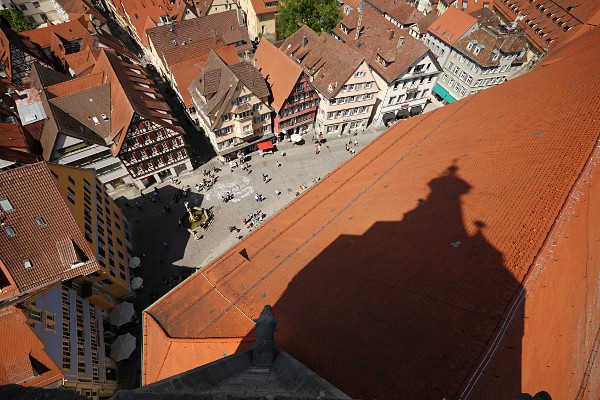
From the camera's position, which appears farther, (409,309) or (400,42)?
(400,42)

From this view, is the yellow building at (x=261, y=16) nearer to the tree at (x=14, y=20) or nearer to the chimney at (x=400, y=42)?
the chimney at (x=400, y=42)

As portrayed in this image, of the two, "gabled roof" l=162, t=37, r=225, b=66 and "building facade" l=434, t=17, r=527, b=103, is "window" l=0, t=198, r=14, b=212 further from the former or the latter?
"building facade" l=434, t=17, r=527, b=103

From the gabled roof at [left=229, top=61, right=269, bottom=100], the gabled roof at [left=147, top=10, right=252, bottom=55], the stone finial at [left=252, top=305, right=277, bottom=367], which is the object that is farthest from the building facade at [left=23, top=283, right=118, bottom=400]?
the gabled roof at [left=147, top=10, right=252, bottom=55]

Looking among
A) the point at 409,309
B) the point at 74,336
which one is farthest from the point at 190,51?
the point at 409,309

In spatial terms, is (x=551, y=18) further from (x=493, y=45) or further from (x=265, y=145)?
(x=265, y=145)

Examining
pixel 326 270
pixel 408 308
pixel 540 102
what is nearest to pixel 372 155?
pixel 540 102

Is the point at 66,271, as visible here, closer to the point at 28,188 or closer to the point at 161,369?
the point at 28,188

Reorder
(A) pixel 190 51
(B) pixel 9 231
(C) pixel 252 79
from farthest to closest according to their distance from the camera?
1. (A) pixel 190 51
2. (C) pixel 252 79
3. (B) pixel 9 231
